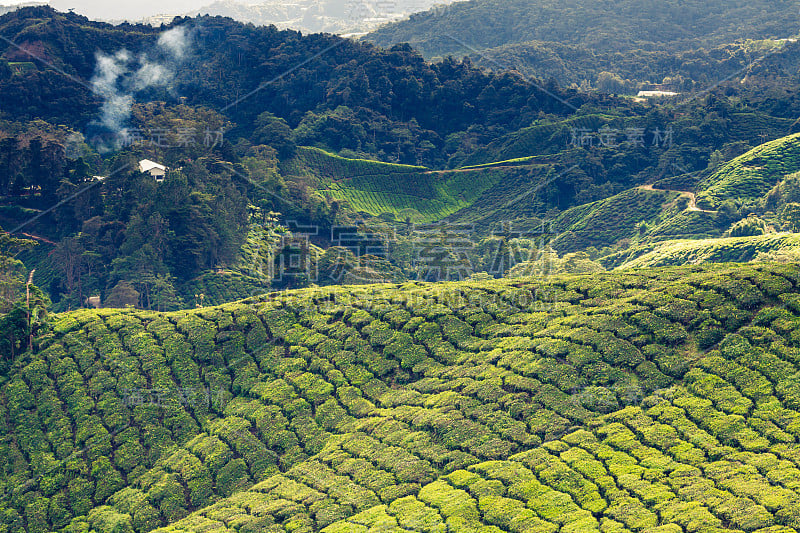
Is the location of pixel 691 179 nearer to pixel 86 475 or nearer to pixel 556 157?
pixel 556 157

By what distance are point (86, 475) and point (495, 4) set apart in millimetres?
176954

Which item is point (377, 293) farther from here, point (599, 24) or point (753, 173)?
point (599, 24)

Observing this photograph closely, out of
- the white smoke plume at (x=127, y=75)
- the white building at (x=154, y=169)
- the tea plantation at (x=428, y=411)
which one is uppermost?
the white smoke plume at (x=127, y=75)

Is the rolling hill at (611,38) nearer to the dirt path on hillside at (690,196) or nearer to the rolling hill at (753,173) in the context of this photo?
the rolling hill at (753,173)

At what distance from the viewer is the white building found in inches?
2491

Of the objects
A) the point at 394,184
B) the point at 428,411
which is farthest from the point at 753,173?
the point at 428,411

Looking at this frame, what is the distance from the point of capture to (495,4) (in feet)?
609

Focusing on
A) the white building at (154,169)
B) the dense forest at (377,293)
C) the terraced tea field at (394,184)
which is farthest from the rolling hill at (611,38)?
the white building at (154,169)

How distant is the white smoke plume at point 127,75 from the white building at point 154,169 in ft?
59.4

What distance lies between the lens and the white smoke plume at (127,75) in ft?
271

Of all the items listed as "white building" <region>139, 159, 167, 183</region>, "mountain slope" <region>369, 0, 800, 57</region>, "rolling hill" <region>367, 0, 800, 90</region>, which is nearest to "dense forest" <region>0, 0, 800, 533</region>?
"white building" <region>139, 159, 167, 183</region>

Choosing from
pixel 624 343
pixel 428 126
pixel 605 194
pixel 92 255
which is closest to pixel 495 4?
pixel 428 126

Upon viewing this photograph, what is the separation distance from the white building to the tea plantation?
1179 inches

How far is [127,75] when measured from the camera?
9506 cm
